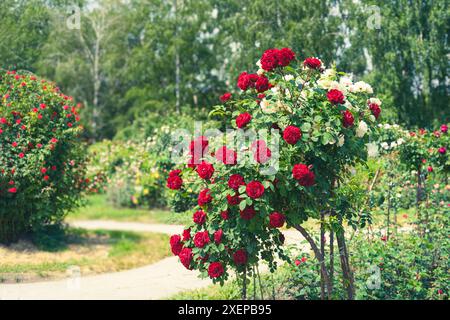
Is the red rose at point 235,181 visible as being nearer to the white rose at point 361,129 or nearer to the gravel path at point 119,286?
the white rose at point 361,129

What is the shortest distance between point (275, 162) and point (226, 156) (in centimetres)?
30

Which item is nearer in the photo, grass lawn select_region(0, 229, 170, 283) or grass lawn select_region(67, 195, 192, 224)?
grass lawn select_region(0, 229, 170, 283)

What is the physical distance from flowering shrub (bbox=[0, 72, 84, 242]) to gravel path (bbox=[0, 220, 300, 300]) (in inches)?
51.5

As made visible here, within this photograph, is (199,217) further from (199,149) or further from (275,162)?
(275,162)

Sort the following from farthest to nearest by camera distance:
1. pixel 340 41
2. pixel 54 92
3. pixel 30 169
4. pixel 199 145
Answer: pixel 340 41
pixel 54 92
pixel 30 169
pixel 199 145

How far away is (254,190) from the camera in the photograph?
10.2 ft

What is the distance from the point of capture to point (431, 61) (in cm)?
1402

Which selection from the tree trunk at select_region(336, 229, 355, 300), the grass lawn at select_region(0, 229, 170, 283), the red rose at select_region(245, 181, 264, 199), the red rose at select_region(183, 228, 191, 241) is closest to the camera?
the red rose at select_region(245, 181, 264, 199)

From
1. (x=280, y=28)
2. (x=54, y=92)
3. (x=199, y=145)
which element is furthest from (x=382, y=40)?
(x=199, y=145)

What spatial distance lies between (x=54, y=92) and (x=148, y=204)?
452 centimetres

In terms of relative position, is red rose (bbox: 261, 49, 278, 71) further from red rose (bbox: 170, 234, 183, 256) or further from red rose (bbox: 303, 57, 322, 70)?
red rose (bbox: 170, 234, 183, 256)

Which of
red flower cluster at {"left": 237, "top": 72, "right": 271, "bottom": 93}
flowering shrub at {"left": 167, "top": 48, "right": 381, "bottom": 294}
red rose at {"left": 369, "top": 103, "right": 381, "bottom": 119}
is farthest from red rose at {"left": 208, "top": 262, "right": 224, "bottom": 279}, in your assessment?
red rose at {"left": 369, "top": 103, "right": 381, "bottom": 119}

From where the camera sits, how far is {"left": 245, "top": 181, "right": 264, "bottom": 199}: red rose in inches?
122

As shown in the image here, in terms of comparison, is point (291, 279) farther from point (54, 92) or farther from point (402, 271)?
point (54, 92)
